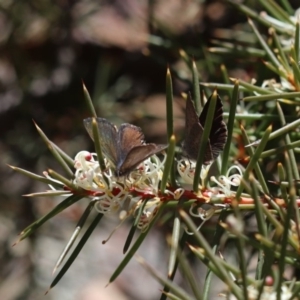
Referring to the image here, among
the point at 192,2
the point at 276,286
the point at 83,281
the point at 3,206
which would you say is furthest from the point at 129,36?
the point at 276,286

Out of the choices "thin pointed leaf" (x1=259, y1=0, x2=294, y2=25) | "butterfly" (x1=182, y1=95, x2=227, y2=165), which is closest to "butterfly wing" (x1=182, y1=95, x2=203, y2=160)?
"butterfly" (x1=182, y1=95, x2=227, y2=165)

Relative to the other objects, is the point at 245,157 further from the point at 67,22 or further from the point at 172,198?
the point at 67,22

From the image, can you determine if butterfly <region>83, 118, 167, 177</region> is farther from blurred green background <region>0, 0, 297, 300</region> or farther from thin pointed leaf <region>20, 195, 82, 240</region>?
blurred green background <region>0, 0, 297, 300</region>

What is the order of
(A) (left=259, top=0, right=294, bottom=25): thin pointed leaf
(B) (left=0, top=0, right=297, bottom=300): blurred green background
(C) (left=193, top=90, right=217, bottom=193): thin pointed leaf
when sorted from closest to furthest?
1. (C) (left=193, top=90, right=217, bottom=193): thin pointed leaf
2. (A) (left=259, top=0, right=294, bottom=25): thin pointed leaf
3. (B) (left=0, top=0, right=297, bottom=300): blurred green background

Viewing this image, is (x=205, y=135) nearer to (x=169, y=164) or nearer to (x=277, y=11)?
(x=169, y=164)

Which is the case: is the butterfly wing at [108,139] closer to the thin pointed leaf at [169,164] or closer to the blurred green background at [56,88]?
the thin pointed leaf at [169,164]

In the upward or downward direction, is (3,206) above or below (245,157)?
below

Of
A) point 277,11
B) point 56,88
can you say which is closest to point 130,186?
point 277,11
